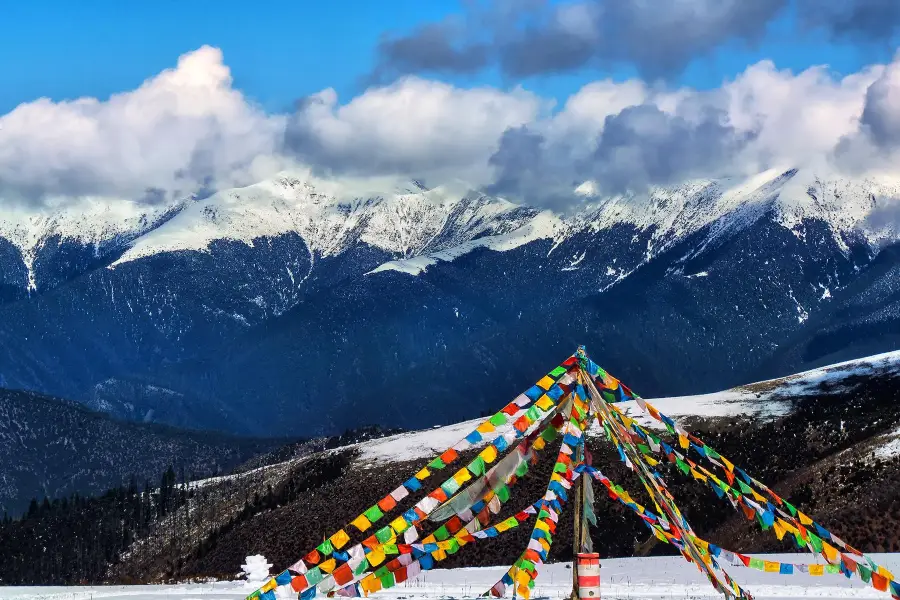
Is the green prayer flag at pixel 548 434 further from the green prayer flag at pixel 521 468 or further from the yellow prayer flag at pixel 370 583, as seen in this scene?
the yellow prayer flag at pixel 370 583

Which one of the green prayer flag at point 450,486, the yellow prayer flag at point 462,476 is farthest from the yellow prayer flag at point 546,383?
the green prayer flag at point 450,486

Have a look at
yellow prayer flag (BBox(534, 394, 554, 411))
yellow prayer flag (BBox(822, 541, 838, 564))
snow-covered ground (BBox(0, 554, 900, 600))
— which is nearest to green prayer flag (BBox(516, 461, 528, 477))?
yellow prayer flag (BBox(534, 394, 554, 411))

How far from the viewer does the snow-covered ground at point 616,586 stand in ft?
125

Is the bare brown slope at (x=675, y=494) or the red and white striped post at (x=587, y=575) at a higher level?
the bare brown slope at (x=675, y=494)

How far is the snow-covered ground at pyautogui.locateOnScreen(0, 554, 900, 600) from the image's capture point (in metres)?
38.2

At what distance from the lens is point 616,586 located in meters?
43.0

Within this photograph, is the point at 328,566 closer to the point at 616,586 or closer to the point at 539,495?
the point at 616,586

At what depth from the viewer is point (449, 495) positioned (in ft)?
83.1

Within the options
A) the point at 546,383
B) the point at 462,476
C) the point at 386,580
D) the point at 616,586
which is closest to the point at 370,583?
the point at 386,580

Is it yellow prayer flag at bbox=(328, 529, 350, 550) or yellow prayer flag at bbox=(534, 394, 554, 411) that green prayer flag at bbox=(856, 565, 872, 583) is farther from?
yellow prayer flag at bbox=(328, 529, 350, 550)

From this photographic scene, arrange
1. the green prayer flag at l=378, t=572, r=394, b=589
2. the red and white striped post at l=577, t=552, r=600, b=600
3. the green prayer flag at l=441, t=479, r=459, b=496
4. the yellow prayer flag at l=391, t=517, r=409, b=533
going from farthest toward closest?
1. the red and white striped post at l=577, t=552, r=600, b=600
2. the green prayer flag at l=441, t=479, r=459, b=496
3. the green prayer flag at l=378, t=572, r=394, b=589
4. the yellow prayer flag at l=391, t=517, r=409, b=533

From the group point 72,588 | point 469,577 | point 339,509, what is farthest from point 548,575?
point 339,509

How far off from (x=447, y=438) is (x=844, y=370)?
186 ft

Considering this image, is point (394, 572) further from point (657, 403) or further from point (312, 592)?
point (657, 403)
